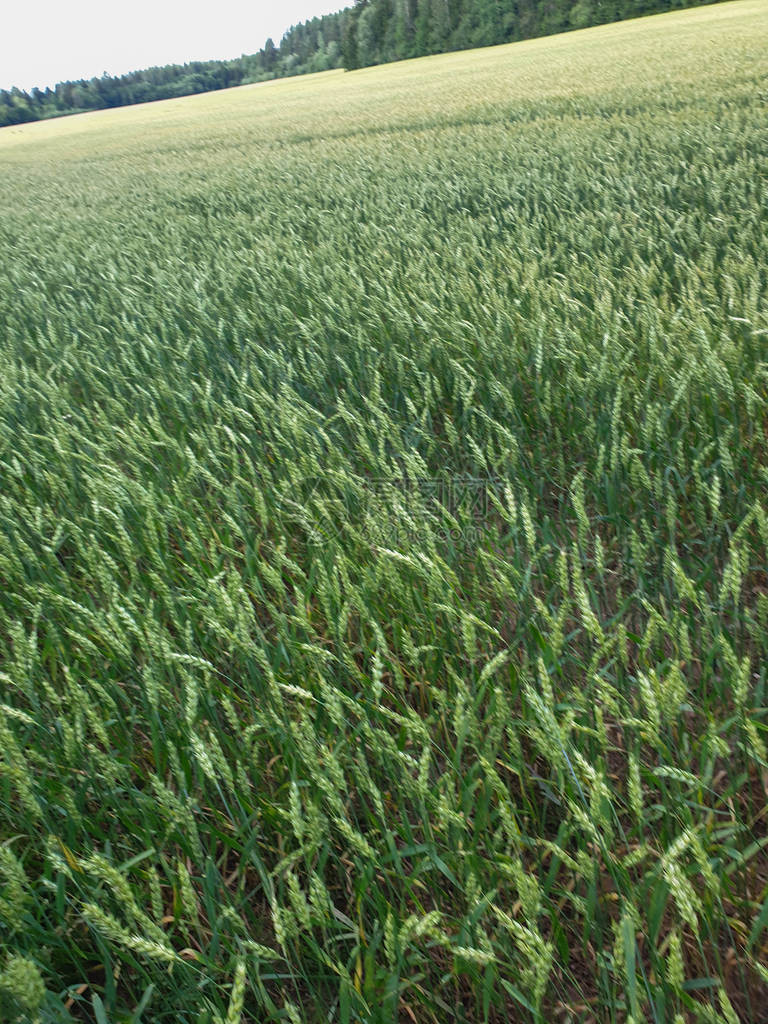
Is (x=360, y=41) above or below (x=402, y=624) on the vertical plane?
above

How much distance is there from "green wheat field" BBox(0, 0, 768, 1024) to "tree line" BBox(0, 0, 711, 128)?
51596mm

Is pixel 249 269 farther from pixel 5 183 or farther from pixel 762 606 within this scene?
pixel 5 183

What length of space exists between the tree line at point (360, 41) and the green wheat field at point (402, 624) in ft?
169

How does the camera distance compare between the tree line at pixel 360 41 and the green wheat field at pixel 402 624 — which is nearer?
the green wheat field at pixel 402 624

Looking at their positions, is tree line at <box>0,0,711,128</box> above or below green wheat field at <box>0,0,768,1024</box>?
above

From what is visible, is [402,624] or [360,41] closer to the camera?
[402,624]

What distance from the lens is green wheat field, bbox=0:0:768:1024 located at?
0.95 meters

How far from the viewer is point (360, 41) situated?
200 feet

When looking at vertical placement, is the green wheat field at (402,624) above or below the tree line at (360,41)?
below

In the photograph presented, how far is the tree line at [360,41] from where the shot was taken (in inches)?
1988

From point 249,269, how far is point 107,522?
2.70 meters

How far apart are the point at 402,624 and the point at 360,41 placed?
7206cm

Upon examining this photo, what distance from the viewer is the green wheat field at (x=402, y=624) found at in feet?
3.11

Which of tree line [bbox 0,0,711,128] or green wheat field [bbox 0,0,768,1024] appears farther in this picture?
tree line [bbox 0,0,711,128]
